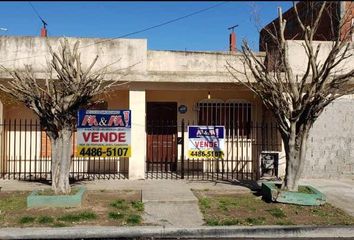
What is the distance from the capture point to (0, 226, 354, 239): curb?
7555 millimetres

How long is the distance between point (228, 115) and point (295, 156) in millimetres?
5566

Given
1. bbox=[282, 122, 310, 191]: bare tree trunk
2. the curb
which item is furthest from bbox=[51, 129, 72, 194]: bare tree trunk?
bbox=[282, 122, 310, 191]: bare tree trunk

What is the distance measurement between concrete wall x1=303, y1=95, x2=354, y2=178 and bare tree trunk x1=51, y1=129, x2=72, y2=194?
6.99 m

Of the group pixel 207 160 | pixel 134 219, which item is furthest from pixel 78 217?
pixel 207 160

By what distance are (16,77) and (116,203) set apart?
3.34 metres

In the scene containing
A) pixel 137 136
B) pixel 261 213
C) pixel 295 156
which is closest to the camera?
pixel 261 213

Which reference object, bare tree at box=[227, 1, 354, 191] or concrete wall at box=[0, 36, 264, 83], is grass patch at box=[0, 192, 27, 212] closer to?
concrete wall at box=[0, 36, 264, 83]

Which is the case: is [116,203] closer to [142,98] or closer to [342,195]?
[142,98]

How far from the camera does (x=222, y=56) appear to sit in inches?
562

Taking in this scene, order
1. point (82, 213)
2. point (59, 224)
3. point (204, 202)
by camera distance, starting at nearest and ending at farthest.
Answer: point (59, 224)
point (82, 213)
point (204, 202)

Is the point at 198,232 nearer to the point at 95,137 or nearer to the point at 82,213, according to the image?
the point at 82,213

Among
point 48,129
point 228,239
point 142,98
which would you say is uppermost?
point 142,98

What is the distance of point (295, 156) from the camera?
33.3ft

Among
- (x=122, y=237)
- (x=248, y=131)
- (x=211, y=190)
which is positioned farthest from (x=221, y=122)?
(x=122, y=237)
